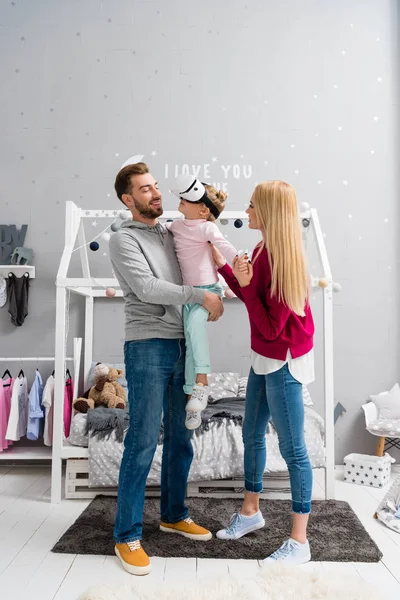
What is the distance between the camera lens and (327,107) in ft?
11.5

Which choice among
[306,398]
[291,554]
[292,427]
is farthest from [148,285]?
[306,398]

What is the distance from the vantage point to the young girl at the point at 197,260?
197 cm

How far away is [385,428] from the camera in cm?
312

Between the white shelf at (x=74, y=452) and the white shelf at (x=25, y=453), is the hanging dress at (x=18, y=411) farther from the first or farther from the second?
the white shelf at (x=74, y=452)

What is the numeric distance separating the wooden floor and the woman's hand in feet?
3.23

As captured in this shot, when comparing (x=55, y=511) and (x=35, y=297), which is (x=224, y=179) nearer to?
(x=35, y=297)

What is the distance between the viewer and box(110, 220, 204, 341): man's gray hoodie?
1.93m

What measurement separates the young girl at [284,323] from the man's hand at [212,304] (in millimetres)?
102

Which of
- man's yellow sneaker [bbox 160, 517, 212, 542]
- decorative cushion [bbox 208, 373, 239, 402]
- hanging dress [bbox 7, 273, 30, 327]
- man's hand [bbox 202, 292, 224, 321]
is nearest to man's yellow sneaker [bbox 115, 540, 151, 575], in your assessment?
man's yellow sneaker [bbox 160, 517, 212, 542]

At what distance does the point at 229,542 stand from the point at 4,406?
165 cm

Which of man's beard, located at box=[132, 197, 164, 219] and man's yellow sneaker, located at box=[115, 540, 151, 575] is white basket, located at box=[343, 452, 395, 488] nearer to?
man's yellow sneaker, located at box=[115, 540, 151, 575]

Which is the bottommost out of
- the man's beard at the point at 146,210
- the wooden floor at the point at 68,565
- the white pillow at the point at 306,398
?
the wooden floor at the point at 68,565

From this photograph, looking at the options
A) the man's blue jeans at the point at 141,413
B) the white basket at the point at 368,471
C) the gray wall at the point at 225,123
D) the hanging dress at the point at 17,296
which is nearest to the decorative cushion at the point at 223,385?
the gray wall at the point at 225,123

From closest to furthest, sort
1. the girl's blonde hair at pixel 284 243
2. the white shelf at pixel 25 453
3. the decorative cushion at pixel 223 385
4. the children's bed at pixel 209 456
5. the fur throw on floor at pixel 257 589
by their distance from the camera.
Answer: the fur throw on floor at pixel 257 589
the girl's blonde hair at pixel 284 243
the children's bed at pixel 209 456
the white shelf at pixel 25 453
the decorative cushion at pixel 223 385
